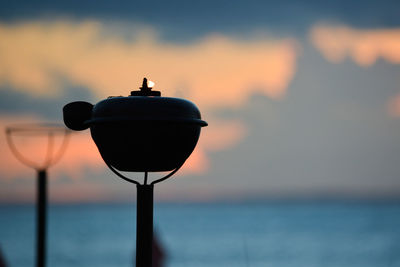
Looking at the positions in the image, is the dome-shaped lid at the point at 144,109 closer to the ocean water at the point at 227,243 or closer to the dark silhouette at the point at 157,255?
the dark silhouette at the point at 157,255

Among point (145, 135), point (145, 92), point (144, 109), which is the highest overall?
point (145, 92)

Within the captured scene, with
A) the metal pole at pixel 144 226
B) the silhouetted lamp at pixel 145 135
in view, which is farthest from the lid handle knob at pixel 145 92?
the metal pole at pixel 144 226

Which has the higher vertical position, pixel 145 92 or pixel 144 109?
pixel 145 92

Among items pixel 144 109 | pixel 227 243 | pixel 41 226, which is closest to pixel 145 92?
pixel 144 109

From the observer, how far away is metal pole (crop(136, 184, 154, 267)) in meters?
3.16

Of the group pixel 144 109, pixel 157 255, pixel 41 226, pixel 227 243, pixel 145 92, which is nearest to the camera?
pixel 144 109

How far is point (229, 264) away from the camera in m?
42.8

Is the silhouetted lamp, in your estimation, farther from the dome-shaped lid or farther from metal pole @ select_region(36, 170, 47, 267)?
metal pole @ select_region(36, 170, 47, 267)

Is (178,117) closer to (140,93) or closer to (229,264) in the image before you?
(140,93)

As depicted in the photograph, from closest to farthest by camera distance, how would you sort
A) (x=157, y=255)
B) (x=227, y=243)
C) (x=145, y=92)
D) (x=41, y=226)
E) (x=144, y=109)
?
(x=144, y=109)
(x=145, y=92)
(x=41, y=226)
(x=157, y=255)
(x=227, y=243)

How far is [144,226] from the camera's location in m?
3.18

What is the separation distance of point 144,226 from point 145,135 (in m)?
0.54

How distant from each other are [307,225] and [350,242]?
18812mm

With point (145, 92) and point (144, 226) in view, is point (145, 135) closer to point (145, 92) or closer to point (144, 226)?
point (145, 92)
